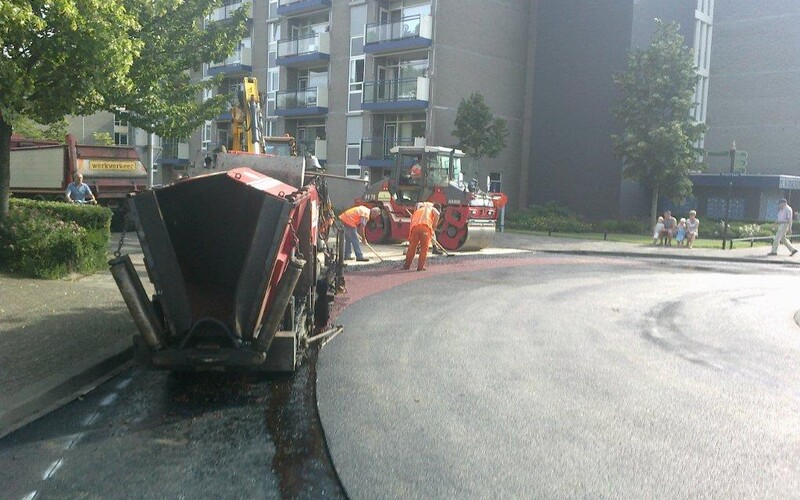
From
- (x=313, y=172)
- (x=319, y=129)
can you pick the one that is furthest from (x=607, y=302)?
(x=319, y=129)

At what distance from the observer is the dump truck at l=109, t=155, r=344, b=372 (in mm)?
5719

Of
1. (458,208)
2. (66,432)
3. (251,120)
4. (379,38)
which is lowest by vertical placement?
(66,432)

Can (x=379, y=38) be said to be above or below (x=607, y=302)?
above

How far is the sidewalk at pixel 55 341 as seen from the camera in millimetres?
5781

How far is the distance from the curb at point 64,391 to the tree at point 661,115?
87.9 ft

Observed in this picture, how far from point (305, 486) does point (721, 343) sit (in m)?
6.32

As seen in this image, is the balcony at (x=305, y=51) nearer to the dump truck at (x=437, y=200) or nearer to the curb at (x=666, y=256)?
the dump truck at (x=437, y=200)

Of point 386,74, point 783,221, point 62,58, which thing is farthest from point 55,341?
point 386,74

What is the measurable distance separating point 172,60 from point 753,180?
28.6 m

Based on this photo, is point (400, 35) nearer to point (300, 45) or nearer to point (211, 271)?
point (300, 45)

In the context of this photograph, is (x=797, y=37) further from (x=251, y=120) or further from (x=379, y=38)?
(x=251, y=120)

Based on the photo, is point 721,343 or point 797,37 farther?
point 797,37

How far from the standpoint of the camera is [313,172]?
30.4ft

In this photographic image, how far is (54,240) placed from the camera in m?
11.0
